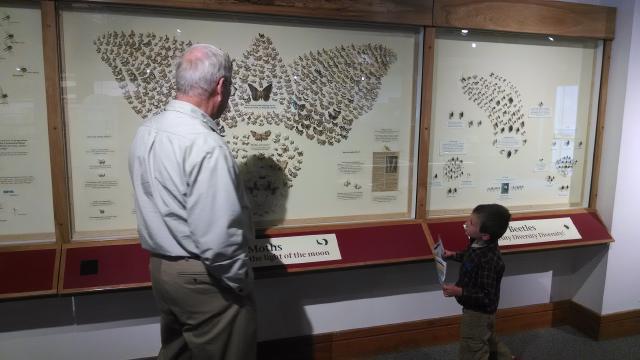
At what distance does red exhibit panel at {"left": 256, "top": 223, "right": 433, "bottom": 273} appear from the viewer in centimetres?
222

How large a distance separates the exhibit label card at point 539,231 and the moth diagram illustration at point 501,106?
435mm

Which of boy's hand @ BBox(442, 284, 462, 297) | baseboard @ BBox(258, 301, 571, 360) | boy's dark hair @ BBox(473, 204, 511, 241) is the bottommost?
baseboard @ BBox(258, 301, 571, 360)

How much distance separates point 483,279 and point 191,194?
128cm

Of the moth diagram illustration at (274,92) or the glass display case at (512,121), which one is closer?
the moth diagram illustration at (274,92)

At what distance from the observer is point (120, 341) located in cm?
219

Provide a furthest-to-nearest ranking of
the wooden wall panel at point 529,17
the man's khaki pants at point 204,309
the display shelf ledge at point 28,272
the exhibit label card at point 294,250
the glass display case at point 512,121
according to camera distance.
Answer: the glass display case at point 512,121 < the wooden wall panel at point 529,17 < the exhibit label card at point 294,250 < the display shelf ledge at point 28,272 < the man's khaki pants at point 204,309

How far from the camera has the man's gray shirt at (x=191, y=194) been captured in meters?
1.37

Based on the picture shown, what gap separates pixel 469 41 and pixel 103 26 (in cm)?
191

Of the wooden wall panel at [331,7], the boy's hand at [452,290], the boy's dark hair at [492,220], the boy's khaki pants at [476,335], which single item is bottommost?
the boy's khaki pants at [476,335]

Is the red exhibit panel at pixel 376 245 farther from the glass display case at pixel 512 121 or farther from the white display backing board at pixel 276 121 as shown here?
the glass display case at pixel 512 121

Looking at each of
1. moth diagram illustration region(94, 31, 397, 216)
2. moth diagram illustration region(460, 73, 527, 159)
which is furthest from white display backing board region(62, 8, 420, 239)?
moth diagram illustration region(460, 73, 527, 159)

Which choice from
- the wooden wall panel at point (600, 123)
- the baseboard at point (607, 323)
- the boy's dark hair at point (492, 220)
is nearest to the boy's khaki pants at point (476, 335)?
the boy's dark hair at point (492, 220)

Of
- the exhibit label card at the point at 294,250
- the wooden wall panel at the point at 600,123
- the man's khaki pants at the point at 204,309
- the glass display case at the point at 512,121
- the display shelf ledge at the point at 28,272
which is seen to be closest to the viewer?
the man's khaki pants at the point at 204,309

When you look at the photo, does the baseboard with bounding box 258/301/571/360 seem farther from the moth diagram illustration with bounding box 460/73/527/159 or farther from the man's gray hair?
the man's gray hair
